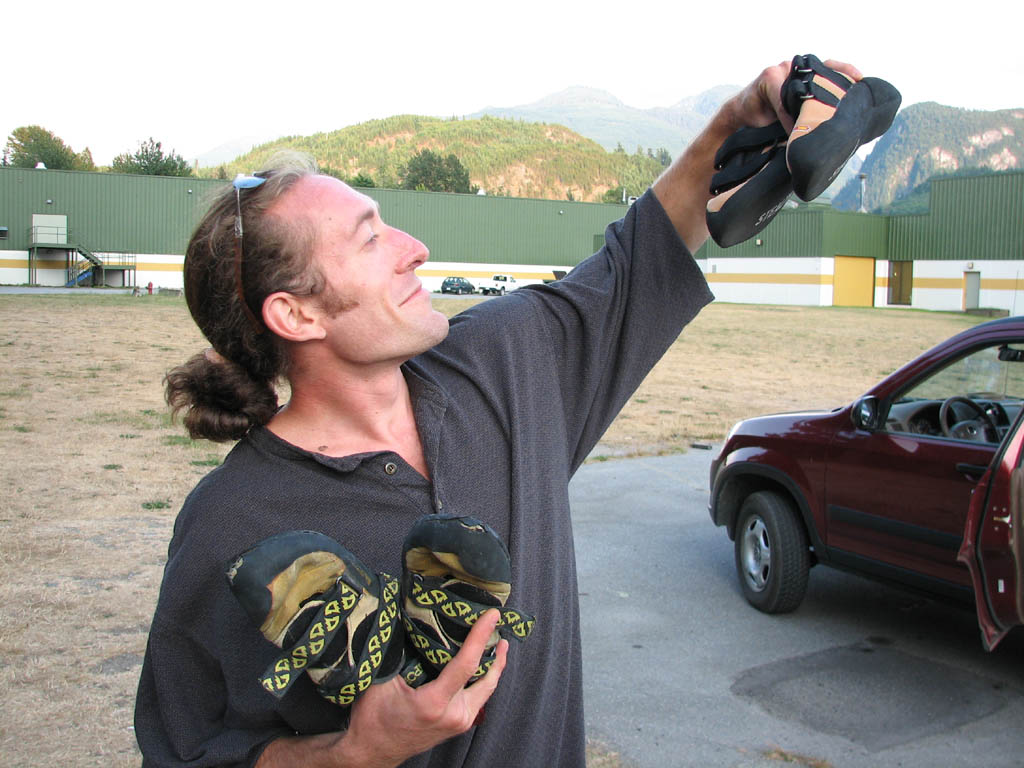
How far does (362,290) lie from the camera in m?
1.88

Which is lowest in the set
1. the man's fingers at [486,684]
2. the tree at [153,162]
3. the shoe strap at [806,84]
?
the man's fingers at [486,684]

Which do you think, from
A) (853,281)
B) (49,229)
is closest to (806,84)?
(853,281)

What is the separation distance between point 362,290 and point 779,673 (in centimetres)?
404

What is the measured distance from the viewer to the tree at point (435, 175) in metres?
108

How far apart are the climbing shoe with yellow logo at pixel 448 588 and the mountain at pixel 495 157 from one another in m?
147

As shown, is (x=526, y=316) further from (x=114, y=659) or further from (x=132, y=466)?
(x=132, y=466)

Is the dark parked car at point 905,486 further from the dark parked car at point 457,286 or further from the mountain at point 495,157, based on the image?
the mountain at point 495,157

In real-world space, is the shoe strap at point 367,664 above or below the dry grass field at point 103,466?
above

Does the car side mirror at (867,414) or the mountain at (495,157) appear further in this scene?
the mountain at (495,157)

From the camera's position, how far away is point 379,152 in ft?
542

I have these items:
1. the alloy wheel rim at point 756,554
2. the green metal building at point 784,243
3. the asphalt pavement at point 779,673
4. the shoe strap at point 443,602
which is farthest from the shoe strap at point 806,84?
the green metal building at point 784,243

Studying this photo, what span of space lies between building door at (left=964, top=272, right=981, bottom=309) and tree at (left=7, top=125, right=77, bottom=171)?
258 feet

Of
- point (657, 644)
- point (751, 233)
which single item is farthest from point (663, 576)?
point (751, 233)

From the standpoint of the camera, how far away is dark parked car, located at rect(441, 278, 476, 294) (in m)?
55.2
